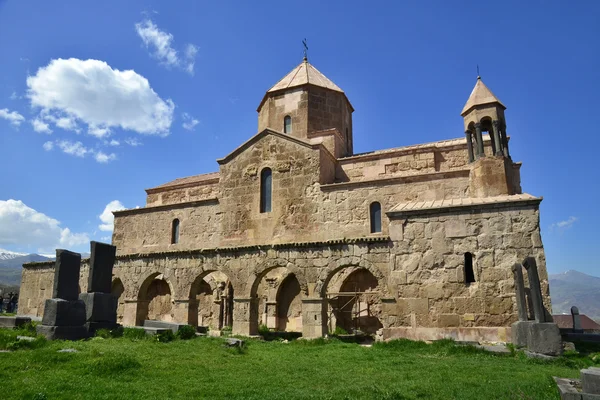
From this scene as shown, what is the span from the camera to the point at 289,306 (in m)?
15.6

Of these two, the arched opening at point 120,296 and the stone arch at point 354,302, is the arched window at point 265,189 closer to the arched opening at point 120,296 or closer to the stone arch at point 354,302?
the stone arch at point 354,302

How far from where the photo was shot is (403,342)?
9.73 meters

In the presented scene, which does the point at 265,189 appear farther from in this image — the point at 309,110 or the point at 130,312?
the point at 130,312

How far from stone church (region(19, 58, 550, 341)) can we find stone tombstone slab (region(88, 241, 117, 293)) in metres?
3.35

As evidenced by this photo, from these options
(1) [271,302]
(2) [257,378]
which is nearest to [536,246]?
(2) [257,378]

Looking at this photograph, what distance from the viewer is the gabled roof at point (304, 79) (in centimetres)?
1823

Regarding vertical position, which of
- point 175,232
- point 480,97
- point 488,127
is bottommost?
point 175,232

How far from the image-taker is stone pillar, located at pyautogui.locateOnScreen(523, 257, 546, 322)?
827 cm

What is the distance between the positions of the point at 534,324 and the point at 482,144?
255 inches

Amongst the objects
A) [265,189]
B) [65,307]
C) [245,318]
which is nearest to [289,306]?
[245,318]

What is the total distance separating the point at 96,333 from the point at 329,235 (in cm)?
762

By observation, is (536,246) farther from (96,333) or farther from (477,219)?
(96,333)

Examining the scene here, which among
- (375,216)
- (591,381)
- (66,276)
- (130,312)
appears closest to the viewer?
(591,381)

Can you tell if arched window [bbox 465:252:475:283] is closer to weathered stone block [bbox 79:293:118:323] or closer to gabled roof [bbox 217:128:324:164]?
gabled roof [bbox 217:128:324:164]
